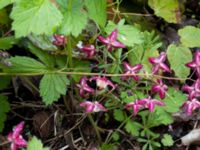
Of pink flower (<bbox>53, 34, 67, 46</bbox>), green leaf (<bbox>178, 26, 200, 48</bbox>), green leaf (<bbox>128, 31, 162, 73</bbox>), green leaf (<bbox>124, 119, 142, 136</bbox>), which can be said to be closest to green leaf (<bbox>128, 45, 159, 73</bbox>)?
green leaf (<bbox>128, 31, 162, 73</bbox>)

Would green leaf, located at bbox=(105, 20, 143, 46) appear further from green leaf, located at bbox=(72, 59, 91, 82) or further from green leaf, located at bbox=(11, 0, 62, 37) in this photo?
green leaf, located at bbox=(11, 0, 62, 37)

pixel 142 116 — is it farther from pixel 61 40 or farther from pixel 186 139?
pixel 61 40

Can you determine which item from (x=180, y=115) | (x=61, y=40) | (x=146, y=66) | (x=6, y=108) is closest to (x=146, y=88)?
(x=146, y=66)

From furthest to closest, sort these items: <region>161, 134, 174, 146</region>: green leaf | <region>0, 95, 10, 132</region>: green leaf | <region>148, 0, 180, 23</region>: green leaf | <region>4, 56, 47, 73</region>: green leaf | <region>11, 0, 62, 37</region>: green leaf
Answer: <region>148, 0, 180, 23</region>: green leaf → <region>161, 134, 174, 146</region>: green leaf → <region>0, 95, 10, 132</region>: green leaf → <region>4, 56, 47, 73</region>: green leaf → <region>11, 0, 62, 37</region>: green leaf

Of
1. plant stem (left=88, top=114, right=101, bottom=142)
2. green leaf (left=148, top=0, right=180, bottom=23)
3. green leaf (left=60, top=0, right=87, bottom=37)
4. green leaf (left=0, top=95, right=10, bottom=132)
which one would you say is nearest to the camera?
green leaf (left=60, top=0, right=87, bottom=37)

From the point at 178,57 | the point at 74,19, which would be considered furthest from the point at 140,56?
the point at 74,19

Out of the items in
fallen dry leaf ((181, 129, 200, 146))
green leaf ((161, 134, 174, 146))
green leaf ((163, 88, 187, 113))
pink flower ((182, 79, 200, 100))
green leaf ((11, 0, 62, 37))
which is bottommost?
fallen dry leaf ((181, 129, 200, 146))
